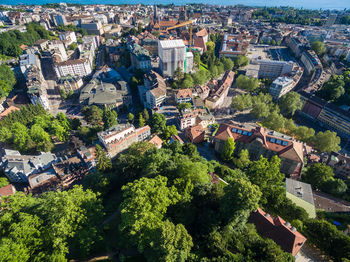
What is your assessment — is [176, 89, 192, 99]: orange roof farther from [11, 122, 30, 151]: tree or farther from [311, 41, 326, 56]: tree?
[311, 41, 326, 56]: tree

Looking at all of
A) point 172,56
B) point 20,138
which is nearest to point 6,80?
point 20,138

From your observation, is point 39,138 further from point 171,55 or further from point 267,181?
point 267,181

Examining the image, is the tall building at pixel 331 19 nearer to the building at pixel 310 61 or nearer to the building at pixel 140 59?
the building at pixel 310 61

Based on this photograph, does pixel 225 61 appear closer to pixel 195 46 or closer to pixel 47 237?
pixel 195 46

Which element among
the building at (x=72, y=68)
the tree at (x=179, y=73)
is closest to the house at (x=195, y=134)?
the tree at (x=179, y=73)

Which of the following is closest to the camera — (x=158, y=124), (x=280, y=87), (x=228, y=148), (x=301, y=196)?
(x=301, y=196)

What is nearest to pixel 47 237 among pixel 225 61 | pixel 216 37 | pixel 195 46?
pixel 225 61
